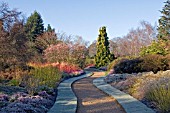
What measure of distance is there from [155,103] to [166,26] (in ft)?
119

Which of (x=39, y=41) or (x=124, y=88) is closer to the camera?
(x=124, y=88)

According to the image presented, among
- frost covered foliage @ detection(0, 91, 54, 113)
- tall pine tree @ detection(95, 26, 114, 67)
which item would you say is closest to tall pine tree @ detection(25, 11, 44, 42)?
tall pine tree @ detection(95, 26, 114, 67)

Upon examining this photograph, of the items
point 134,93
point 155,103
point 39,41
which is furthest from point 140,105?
point 39,41

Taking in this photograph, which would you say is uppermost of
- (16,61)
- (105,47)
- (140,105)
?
(105,47)

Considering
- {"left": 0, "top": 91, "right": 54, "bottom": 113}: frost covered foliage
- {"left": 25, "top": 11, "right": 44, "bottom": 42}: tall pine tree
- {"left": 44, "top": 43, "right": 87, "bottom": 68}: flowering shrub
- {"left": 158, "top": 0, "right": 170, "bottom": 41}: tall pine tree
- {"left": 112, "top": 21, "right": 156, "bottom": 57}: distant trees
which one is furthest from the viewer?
{"left": 112, "top": 21, "right": 156, "bottom": 57}: distant trees

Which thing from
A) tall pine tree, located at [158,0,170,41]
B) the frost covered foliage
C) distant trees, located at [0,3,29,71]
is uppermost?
tall pine tree, located at [158,0,170,41]

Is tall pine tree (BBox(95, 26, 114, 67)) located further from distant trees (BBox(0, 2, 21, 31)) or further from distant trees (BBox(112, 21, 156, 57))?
distant trees (BBox(0, 2, 21, 31))

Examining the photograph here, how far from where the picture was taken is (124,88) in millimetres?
12844

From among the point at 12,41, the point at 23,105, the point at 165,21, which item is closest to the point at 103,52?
the point at 165,21

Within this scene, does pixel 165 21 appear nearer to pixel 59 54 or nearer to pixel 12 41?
pixel 59 54

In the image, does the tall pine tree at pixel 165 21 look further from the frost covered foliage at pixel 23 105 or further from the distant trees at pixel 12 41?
the frost covered foliage at pixel 23 105

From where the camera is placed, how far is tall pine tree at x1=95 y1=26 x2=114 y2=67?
4275 centimetres

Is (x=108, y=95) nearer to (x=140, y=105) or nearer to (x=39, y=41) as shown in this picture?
(x=140, y=105)

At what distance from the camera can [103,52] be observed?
43.7 m
